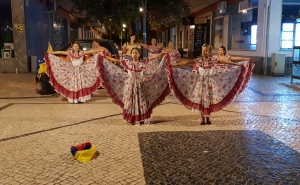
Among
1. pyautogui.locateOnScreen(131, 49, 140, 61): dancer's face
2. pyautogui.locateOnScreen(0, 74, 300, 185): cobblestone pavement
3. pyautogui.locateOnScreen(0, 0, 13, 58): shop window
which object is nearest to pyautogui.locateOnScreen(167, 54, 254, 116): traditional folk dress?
pyautogui.locateOnScreen(0, 74, 300, 185): cobblestone pavement

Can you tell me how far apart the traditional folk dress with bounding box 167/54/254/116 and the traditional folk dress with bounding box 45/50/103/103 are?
2.71 meters

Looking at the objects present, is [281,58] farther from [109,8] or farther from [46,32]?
[46,32]

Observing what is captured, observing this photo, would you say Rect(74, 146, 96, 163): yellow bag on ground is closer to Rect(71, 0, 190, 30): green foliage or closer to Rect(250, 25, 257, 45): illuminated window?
Rect(71, 0, 190, 30): green foliage

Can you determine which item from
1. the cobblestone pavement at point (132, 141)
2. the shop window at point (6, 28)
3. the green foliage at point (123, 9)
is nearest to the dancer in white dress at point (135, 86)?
the cobblestone pavement at point (132, 141)

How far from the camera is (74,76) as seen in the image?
872 cm

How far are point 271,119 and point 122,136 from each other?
10.8 ft

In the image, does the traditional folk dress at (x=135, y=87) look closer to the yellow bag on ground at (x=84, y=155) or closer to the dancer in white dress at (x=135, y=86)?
the dancer in white dress at (x=135, y=86)

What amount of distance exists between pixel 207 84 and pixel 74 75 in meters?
3.74

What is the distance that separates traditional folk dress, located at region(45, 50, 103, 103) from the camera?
8703 mm

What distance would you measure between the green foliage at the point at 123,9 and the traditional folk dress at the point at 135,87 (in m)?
10.9

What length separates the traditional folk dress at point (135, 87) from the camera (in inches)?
259

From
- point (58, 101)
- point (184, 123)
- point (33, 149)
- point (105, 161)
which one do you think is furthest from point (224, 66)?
point (58, 101)

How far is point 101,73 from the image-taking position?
6.87 metres

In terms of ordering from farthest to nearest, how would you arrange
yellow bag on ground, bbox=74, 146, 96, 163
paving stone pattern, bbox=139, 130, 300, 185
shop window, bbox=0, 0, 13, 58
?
1. shop window, bbox=0, 0, 13, 58
2. yellow bag on ground, bbox=74, 146, 96, 163
3. paving stone pattern, bbox=139, 130, 300, 185
